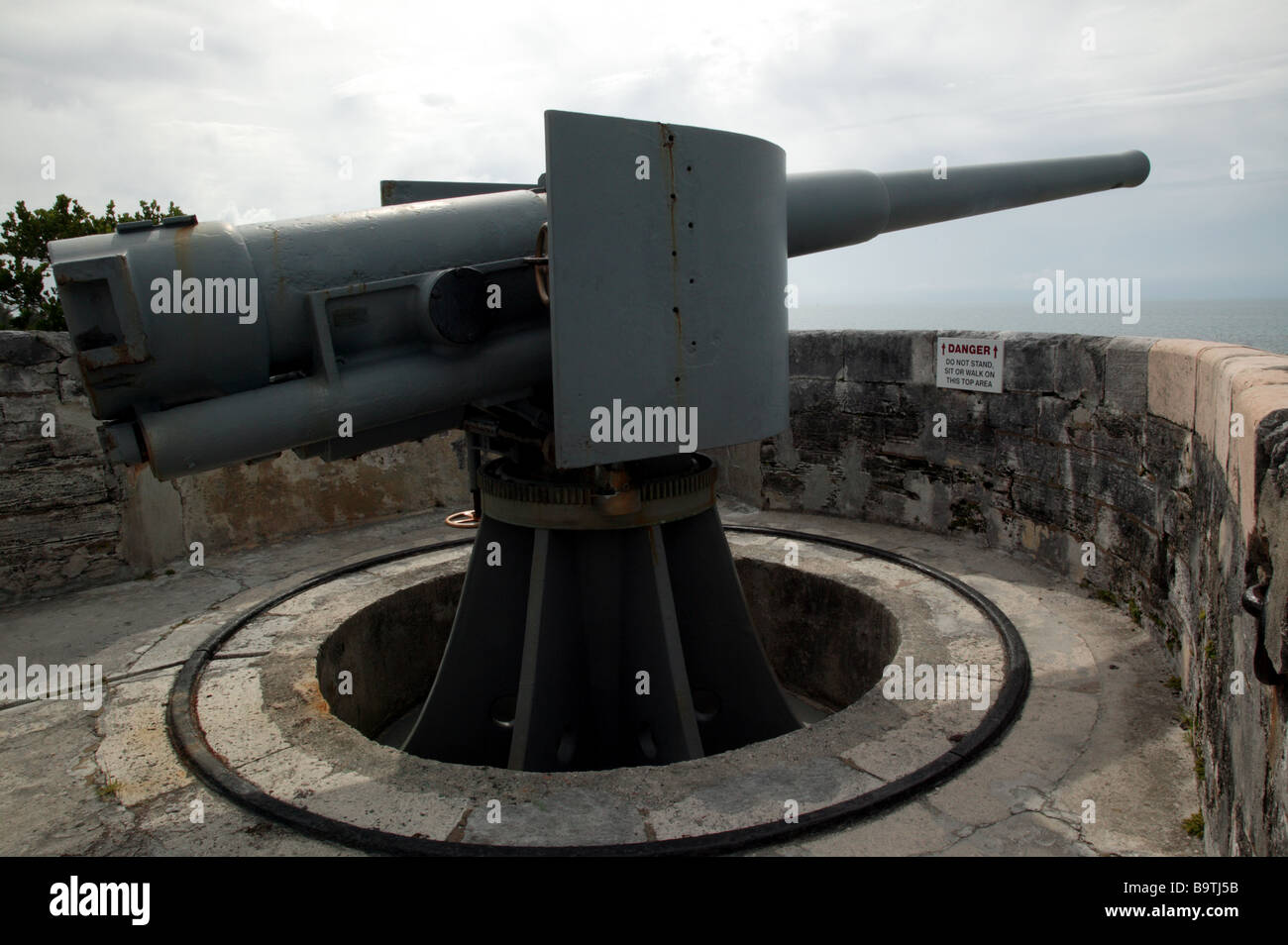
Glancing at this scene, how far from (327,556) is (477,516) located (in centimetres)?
212

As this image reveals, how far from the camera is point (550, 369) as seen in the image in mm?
3562

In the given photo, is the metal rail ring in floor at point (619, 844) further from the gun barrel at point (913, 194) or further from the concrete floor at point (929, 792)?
the gun barrel at point (913, 194)

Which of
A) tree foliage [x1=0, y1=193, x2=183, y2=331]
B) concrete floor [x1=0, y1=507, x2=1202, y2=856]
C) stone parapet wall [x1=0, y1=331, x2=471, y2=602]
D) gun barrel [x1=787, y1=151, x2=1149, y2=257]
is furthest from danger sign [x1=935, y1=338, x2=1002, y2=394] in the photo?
tree foliage [x1=0, y1=193, x2=183, y2=331]

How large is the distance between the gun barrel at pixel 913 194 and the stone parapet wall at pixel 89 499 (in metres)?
3.87

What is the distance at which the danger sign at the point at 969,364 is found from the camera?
5.75 m

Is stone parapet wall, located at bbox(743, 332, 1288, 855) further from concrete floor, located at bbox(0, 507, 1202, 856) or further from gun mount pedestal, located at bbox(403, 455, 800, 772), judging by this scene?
gun mount pedestal, located at bbox(403, 455, 800, 772)

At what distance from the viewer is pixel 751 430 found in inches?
147

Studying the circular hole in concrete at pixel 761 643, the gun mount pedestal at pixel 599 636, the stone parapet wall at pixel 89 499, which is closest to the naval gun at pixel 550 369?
the gun mount pedestal at pixel 599 636

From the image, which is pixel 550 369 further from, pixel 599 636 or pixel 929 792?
pixel 929 792

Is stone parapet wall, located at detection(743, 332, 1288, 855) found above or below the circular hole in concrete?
above

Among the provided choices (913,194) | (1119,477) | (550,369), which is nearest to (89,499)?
(550,369)

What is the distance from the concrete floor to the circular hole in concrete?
72cm

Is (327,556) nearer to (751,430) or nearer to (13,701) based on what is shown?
(13,701)

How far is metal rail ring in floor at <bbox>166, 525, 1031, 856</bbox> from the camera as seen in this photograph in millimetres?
2750
